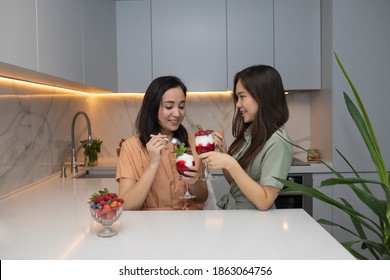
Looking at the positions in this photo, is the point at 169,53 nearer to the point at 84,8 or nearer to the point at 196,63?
the point at 196,63

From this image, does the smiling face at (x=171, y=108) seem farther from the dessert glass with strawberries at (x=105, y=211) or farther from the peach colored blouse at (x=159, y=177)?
the dessert glass with strawberries at (x=105, y=211)

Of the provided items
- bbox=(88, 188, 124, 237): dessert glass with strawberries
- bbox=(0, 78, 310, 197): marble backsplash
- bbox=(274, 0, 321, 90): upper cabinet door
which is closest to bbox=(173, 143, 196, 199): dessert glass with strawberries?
bbox=(88, 188, 124, 237): dessert glass with strawberries

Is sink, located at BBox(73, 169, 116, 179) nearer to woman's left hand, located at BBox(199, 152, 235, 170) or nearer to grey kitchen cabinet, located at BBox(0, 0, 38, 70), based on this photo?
grey kitchen cabinet, located at BBox(0, 0, 38, 70)

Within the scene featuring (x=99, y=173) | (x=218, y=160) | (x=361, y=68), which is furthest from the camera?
(x=99, y=173)

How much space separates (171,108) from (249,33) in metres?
1.76

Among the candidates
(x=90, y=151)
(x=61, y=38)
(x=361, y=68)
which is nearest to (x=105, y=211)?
(x=61, y=38)

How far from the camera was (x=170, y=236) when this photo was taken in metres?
1.21

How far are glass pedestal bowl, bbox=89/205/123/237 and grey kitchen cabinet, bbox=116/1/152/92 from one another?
2.21 metres

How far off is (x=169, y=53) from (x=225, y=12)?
60 cm

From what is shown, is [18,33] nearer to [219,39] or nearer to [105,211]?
[105,211]

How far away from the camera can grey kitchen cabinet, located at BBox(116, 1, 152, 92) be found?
328 cm

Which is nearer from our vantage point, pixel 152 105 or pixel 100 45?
pixel 152 105
